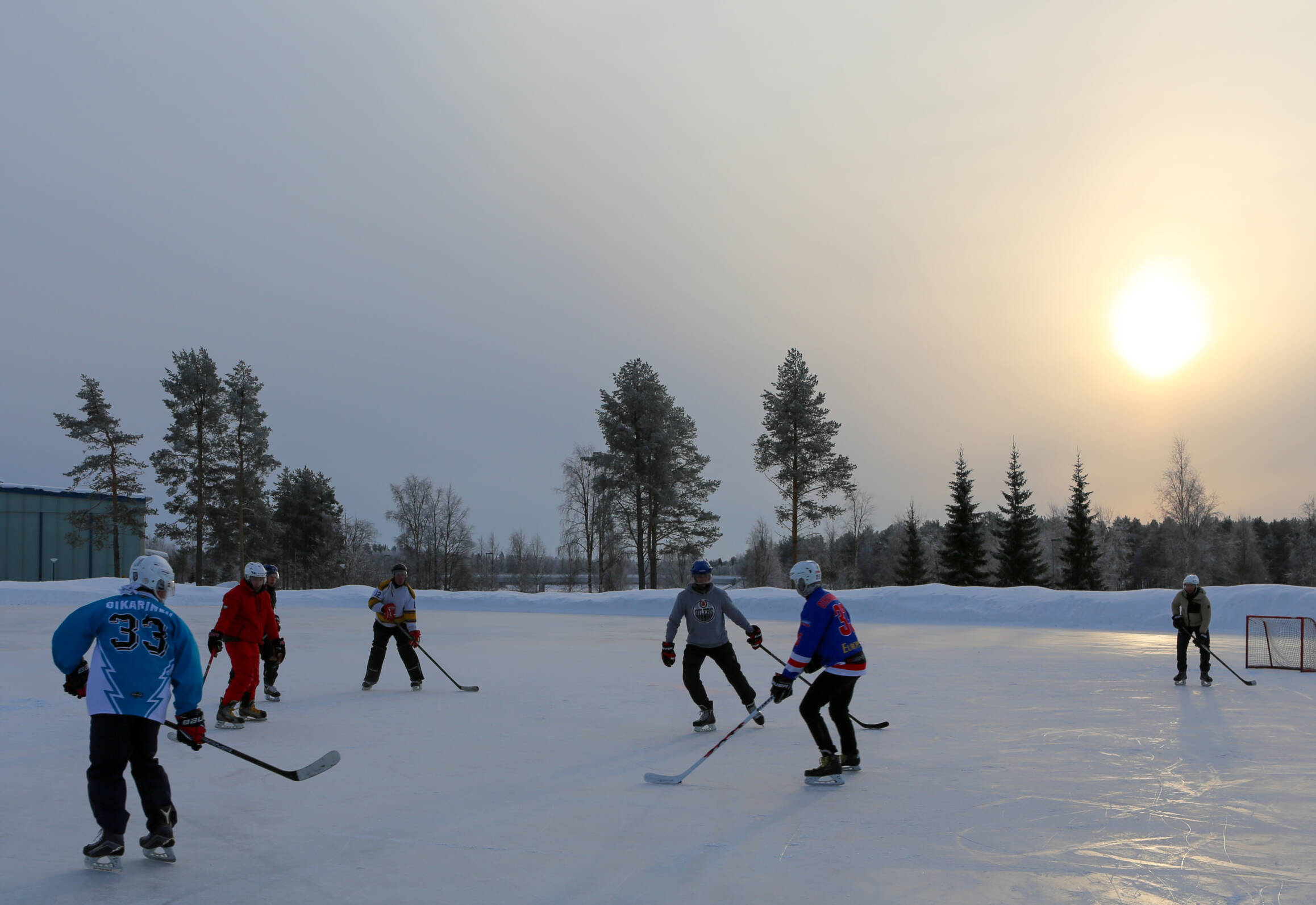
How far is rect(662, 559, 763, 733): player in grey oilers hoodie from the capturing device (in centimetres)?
805

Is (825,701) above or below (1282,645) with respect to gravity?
above

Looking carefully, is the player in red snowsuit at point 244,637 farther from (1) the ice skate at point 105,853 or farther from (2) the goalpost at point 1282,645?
(2) the goalpost at point 1282,645

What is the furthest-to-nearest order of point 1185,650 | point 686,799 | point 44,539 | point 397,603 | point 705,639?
1. point 44,539
2. point 1185,650
3. point 397,603
4. point 705,639
5. point 686,799

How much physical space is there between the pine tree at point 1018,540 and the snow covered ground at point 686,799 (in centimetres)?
3291

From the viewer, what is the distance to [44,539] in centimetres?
4772

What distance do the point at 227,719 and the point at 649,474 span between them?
3349 cm

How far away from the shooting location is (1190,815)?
530 centimetres

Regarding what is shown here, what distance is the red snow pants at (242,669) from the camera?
820cm

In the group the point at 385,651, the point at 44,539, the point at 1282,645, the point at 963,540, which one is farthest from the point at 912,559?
the point at 44,539

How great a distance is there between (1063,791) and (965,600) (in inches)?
803

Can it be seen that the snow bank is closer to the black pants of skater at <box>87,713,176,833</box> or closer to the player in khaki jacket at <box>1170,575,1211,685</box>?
the player in khaki jacket at <box>1170,575,1211,685</box>

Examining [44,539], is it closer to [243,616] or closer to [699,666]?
[243,616]

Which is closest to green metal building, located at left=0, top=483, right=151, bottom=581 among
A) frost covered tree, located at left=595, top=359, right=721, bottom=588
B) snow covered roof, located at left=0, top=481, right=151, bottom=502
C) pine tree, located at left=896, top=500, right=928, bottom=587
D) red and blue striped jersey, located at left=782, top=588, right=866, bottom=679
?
snow covered roof, located at left=0, top=481, right=151, bottom=502

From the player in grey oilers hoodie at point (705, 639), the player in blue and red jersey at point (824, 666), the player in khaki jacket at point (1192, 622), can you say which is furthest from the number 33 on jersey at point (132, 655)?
the player in khaki jacket at point (1192, 622)
